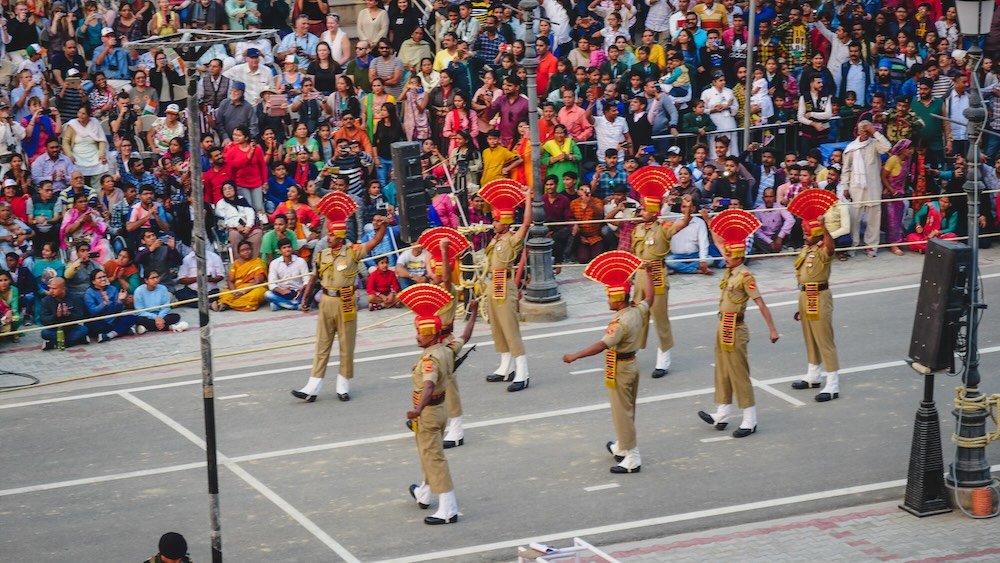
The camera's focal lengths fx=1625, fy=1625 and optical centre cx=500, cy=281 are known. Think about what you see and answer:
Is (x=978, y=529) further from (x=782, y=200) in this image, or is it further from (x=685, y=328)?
(x=782, y=200)

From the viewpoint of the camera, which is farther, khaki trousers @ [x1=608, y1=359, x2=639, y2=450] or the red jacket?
the red jacket

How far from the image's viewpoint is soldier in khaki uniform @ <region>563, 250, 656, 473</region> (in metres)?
16.5

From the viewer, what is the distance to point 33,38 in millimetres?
28047

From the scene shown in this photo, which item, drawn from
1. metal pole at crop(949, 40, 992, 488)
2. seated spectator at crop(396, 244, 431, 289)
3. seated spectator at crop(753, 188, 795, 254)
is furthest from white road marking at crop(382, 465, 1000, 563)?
seated spectator at crop(753, 188, 795, 254)

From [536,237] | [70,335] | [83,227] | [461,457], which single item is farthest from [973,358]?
[83,227]

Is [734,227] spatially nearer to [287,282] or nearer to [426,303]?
[426,303]

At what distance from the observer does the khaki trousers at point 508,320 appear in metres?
19.7

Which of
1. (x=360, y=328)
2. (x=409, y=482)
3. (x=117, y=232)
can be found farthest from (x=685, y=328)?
(x=117, y=232)

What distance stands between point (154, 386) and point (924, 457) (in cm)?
988

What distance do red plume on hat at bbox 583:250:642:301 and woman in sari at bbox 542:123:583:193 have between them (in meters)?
8.90

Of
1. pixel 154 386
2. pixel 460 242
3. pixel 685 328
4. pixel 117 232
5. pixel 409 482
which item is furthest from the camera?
pixel 117 232

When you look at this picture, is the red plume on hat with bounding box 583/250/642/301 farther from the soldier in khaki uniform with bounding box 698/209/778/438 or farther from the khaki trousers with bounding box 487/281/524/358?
the khaki trousers with bounding box 487/281/524/358

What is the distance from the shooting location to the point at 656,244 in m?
20.0

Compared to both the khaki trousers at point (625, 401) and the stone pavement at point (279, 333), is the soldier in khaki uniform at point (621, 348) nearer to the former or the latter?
the khaki trousers at point (625, 401)
